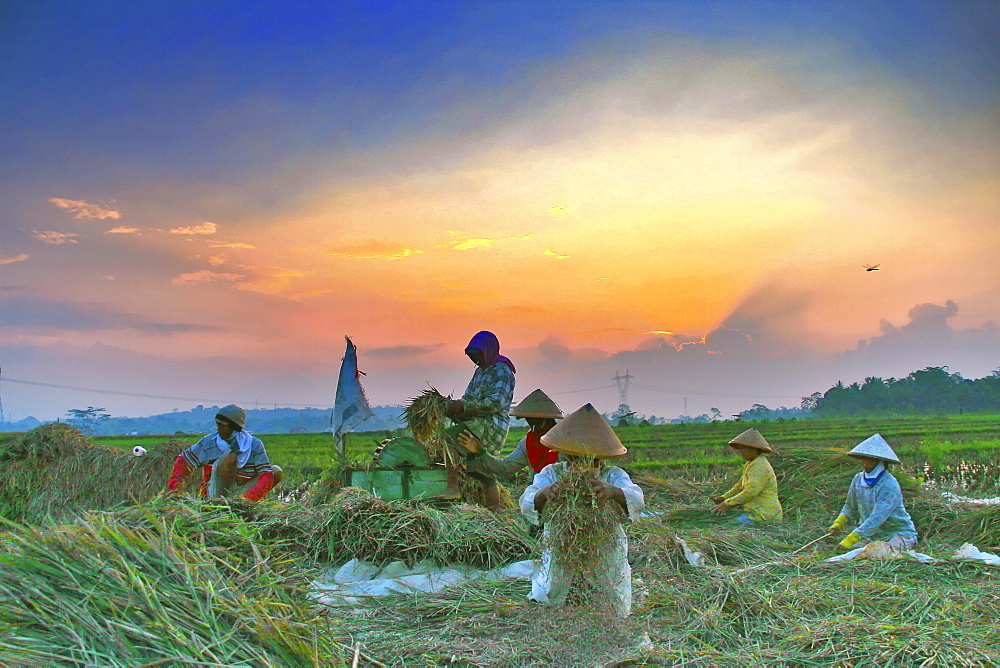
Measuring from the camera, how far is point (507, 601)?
12.7 ft

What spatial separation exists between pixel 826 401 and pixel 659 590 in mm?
83953

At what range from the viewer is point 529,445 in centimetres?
539

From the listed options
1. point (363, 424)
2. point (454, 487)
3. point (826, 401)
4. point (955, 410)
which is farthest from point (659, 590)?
point (826, 401)

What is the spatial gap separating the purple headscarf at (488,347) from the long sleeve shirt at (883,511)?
2838 millimetres

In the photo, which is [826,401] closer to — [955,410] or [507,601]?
[955,410]

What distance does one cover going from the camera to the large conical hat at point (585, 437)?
3.63 m

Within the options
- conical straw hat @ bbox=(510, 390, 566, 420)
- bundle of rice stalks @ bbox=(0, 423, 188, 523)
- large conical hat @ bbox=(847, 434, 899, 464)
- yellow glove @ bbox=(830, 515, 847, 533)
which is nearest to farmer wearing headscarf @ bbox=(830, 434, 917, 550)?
large conical hat @ bbox=(847, 434, 899, 464)

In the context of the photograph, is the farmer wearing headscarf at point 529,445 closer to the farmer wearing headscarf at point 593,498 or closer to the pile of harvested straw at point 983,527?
the farmer wearing headscarf at point 593,498

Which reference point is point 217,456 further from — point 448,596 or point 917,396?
point 917,396

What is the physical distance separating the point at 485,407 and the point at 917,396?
7416 centimetres

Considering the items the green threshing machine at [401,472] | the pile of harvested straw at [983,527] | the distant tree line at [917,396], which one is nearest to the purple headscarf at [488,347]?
the green threshing machine at [401,472]

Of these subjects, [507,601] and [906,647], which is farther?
[507,601]

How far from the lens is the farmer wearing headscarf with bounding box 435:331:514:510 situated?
578 cm

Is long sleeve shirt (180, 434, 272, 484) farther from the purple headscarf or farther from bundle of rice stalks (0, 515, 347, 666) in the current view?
bundle of rice stalks (0, 515, 347, 666)
